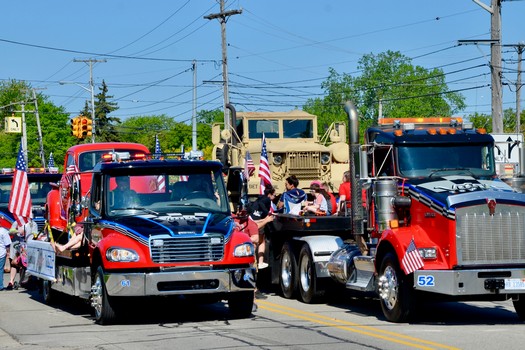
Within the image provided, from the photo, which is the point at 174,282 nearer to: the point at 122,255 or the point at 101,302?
the point at 122,255

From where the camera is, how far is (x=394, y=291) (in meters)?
15.0

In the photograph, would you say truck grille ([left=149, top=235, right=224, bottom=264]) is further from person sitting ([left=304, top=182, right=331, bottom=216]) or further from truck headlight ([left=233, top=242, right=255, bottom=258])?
person sitting ([left=304, top=182, right=331, bottom=216])

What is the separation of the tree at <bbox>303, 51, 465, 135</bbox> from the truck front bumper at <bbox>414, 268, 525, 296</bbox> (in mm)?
87895

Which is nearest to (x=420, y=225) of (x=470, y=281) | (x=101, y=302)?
(x=470, y=281)

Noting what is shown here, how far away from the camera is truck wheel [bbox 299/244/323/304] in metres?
18.0

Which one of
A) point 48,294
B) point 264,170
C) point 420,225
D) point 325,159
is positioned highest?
point 325,159

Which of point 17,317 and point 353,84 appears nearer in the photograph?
point 17,317

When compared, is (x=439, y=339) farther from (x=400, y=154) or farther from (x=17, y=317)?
(x=17, y=317)

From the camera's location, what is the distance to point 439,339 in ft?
42.5

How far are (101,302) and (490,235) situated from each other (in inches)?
221

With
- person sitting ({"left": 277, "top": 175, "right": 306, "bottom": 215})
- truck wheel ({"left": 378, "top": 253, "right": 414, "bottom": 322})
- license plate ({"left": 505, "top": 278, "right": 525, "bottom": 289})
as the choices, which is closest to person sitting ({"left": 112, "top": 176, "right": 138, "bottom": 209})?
truck wheel ({"left": 378, "top": 253, "right": 414, "bottom": 322})

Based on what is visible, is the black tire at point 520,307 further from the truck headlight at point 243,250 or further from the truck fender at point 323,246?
the truck headlight at point 243,250

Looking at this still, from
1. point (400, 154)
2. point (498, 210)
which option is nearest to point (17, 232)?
point (400, 154)

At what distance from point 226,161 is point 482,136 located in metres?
8.88
